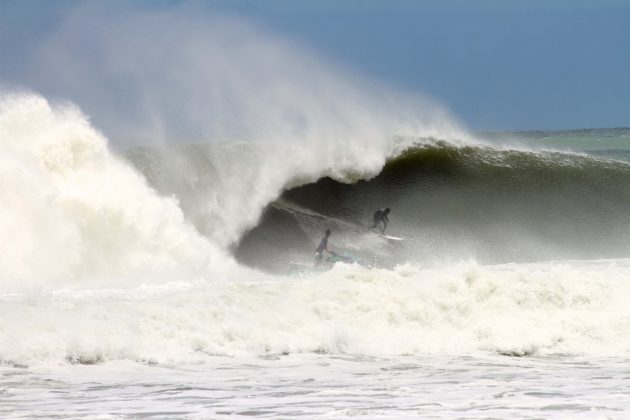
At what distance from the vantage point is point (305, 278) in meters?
13.3

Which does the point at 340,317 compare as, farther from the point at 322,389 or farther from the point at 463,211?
the point at 463,211

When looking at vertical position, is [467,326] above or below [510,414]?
above

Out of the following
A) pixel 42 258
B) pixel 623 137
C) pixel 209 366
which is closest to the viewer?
pixel 209 366

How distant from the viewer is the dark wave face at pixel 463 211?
760 inches

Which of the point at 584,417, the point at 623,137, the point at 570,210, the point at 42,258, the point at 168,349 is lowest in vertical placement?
the point at 584,417

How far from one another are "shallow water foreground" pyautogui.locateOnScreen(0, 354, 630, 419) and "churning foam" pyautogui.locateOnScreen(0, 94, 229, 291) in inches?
201

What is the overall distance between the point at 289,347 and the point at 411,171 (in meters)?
12.2

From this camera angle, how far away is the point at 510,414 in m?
7.50

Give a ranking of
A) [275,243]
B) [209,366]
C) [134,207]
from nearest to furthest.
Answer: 1. [209,366]
2. [134,207]
3. [275,243]

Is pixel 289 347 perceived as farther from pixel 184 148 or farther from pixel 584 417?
pixel 184 148

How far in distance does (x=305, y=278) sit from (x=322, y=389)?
15.6 feet

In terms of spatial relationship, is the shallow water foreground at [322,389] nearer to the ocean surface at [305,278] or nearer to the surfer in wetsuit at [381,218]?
the ocean surface at [305,278]

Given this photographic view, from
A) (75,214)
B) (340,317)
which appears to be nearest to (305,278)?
(340,317)

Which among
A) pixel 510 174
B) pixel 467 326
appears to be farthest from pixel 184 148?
pixel 467 326
